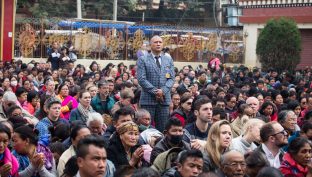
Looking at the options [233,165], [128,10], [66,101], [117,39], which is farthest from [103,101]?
[128,10]

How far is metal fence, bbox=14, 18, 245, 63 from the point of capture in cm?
2258

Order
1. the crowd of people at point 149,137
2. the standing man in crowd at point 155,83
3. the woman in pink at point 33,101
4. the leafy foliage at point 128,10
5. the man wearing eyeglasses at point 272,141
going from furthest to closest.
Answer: the leafy foliage at point 128,10 < the woman in pink at point 33,101 < the standing man in crowd at point 155,83 < the man wearing eyeglasses at point 272,141 < the crowd of people at point 149,137

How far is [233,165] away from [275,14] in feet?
65.2

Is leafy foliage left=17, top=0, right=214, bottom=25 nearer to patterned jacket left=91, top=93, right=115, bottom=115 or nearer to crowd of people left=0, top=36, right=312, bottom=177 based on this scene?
patterned jacket left=91, top=93, right=115, bottom=115

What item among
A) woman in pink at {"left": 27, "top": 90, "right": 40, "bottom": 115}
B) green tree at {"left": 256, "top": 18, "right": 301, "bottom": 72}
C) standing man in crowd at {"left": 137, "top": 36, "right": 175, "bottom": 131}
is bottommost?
woman in pink at {"left": 27, "top": 90, "right": 40, "bottom": 115}

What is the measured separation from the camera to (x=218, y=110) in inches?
378

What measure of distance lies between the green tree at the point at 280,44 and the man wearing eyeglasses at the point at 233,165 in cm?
1740

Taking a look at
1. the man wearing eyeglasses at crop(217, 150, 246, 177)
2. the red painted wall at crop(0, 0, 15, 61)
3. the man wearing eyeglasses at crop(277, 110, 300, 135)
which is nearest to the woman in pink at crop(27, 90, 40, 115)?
the man wearing eyeglasses at crop(277, 110, 300, 135)

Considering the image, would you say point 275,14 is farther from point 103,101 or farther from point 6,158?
point 6,158

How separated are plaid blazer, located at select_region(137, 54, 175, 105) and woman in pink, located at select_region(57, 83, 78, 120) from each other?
1.48m

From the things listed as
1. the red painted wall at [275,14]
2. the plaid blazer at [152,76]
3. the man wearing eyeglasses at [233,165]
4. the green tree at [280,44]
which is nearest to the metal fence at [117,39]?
the red painted wall at [275,14]

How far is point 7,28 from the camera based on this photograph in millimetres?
22672

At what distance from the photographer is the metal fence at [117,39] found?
2258 cm

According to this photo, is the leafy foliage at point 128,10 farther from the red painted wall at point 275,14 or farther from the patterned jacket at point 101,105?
the patterned jacket at point 101,105
